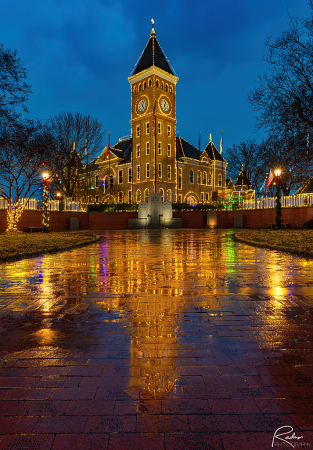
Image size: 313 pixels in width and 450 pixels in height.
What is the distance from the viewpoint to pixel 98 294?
5055 mm

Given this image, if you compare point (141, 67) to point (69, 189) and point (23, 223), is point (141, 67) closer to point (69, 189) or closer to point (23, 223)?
point (69, 189)

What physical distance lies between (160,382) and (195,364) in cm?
42

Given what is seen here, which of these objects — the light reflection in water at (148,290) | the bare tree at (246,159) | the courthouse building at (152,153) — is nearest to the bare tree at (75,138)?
the courthouse building at (152,153)

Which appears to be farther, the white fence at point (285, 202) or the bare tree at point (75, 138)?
the bare tree at point (75, 138)

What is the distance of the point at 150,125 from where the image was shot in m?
54.0

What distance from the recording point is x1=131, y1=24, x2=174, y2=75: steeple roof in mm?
53094

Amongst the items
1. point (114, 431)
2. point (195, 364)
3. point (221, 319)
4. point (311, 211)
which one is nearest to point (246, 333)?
point (221, 319)

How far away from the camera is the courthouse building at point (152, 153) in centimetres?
5362

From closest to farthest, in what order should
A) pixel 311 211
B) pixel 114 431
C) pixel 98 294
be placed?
1. pixel 114 431
2. pixel 98 294
3. pixel 311 211

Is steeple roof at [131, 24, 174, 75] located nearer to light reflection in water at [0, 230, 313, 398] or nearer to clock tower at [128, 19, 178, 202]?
clock tower at [128, 19, 178, 202]

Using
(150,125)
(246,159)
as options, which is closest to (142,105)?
(150,125)

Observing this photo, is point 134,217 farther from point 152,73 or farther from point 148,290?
point 148,290

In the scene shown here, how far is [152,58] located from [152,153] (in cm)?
1724
